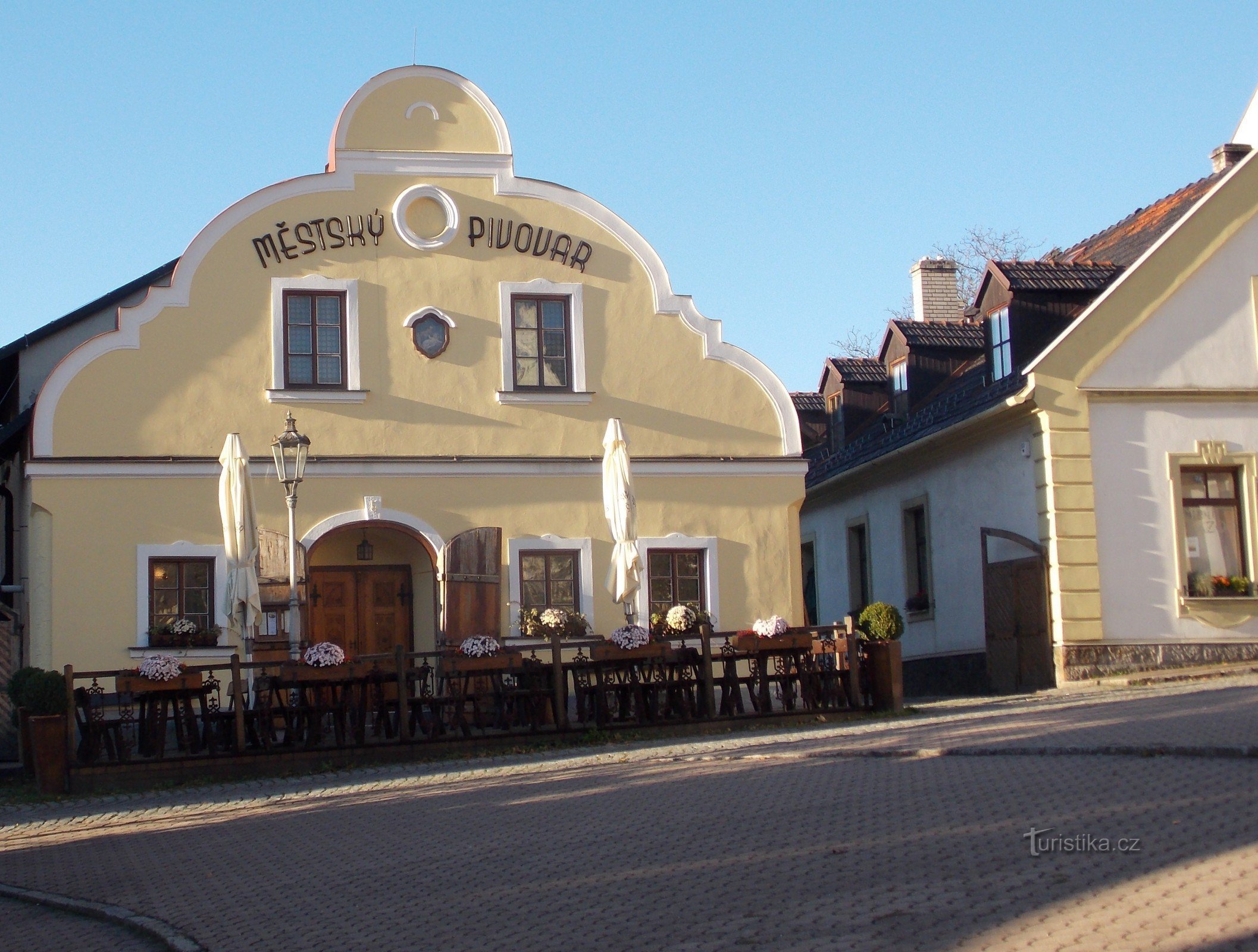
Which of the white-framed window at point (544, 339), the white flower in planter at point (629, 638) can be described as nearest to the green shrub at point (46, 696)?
the white flower in planter at point (629, 638)

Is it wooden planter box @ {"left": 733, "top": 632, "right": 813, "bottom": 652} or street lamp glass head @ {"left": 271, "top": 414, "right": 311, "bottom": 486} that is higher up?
street lamp glass head @ {"left": 271, "top": 414, "right": 311, "bottom": 486}

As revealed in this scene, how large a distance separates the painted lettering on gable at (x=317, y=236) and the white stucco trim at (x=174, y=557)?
12.1 ft

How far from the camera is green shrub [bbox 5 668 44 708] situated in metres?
16.0

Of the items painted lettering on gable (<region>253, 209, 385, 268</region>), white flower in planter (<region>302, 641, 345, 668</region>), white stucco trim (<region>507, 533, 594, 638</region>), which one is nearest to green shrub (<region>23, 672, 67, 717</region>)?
white flower in planter (<region>302, 641, 345, 668</region>)

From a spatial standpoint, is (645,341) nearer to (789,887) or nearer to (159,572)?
(159,572)

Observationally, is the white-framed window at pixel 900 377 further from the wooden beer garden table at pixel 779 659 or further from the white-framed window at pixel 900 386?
the wooden beer garden table at pixel 779 659

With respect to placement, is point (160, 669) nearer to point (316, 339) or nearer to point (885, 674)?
point (316, 339)

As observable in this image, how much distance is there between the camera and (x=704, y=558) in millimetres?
20531

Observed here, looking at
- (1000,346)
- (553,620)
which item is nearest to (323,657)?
(553,620)

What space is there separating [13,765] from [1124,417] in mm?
14603

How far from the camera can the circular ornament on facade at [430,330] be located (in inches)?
789

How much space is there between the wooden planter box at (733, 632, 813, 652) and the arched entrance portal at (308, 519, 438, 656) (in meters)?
4.97

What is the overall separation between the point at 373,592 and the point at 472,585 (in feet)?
5.43

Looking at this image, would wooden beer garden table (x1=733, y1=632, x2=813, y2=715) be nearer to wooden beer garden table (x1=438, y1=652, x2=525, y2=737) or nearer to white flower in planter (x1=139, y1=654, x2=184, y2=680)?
wooden beer garden table (x1=438, y1=652, x2=525, y2=737)
